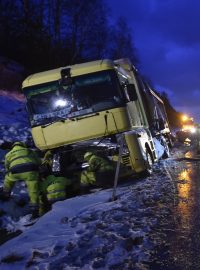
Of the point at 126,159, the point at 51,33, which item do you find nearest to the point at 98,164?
the point at 126,159

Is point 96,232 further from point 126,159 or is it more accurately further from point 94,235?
point 126,159

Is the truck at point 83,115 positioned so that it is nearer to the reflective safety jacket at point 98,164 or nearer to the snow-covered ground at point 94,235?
the reflective safety jacket at point 98,164

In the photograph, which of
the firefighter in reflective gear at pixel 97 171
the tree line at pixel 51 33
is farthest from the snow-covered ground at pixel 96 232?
the tree line at pixel 51 33

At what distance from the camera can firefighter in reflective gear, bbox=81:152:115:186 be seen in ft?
31.8

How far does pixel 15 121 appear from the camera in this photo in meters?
19.3

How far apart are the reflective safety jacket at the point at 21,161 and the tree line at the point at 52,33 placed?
2412cm

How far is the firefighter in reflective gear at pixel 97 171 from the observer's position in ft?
31.8

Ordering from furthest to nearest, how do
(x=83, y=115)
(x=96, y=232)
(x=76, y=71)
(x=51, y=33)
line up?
(x=51, y=33) < (x=76, y=71) < (x=83, y=115) < (x=96, y=232)

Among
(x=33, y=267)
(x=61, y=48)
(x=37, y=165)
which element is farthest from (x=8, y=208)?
(x=61, y=48)

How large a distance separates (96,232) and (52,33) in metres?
33.7

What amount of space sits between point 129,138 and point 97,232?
13.6 ft

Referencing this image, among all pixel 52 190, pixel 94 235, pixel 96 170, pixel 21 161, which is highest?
pixel 21 161

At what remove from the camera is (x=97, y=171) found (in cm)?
976

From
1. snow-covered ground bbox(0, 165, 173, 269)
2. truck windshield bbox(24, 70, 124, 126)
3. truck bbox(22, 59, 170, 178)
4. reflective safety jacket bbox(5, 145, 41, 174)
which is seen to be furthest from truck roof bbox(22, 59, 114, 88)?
snow-covered ground bbox(0, 165, 173, 269)
